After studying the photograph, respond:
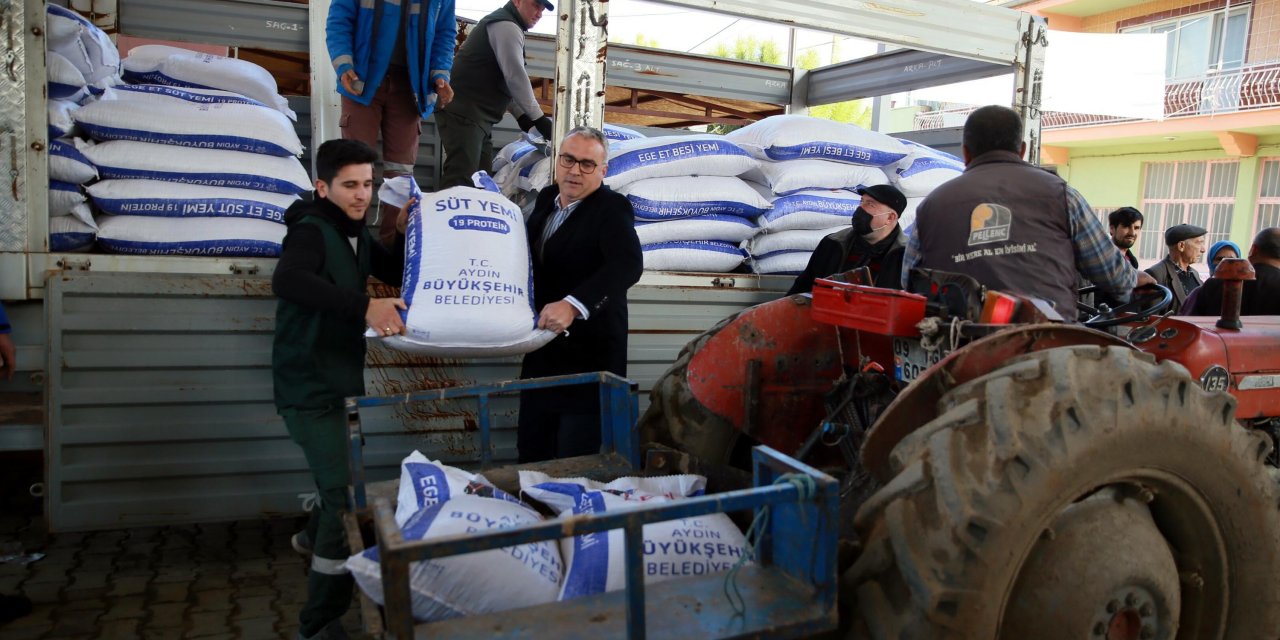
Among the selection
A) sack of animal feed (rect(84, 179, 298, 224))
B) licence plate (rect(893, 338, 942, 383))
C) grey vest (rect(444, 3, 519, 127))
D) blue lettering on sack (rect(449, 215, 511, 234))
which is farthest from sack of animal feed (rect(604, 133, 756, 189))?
licence plate (rect(893, 338, 942, 383))

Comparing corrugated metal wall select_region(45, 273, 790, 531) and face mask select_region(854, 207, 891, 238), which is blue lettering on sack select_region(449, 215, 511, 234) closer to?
corrugated metal wall select_region(45, 273, 790, 531)

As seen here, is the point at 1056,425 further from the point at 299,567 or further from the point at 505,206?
the point at 299,567

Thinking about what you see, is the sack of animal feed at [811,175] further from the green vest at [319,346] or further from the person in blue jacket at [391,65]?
the green vest at [319,346]

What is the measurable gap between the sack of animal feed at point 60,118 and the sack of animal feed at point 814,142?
313 centimetres

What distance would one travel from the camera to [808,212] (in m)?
4.62

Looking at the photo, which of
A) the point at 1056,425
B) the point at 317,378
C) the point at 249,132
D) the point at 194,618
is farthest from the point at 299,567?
the point at 1056,425

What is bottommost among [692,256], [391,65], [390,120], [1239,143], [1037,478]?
[1037,478]

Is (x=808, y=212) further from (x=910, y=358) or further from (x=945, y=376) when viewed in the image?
(x=945, y=376)

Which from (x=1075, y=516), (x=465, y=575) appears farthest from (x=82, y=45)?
(x=1075, y=516)

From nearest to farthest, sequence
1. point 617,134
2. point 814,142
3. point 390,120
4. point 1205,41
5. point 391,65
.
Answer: point 391,65, point 390,120, point 814,142, point 617,134, point 1205,41

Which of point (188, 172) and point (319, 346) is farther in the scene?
point (188, 172)

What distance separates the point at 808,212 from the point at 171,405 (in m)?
3.16

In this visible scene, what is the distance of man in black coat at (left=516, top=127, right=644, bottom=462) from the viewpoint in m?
3.25

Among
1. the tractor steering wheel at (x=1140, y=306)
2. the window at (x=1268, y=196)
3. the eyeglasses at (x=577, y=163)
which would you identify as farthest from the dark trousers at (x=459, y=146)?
the window at (x=1268, y=196)
